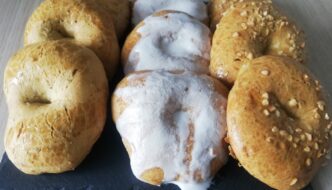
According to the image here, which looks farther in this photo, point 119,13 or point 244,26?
point 119,13

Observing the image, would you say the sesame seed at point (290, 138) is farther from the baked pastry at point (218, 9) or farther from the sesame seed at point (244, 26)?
the baked pastry at point (218, 9)

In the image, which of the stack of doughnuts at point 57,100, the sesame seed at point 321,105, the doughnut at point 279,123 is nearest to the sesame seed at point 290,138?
the doughnut at point 279,123

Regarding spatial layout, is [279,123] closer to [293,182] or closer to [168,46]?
[293,182]

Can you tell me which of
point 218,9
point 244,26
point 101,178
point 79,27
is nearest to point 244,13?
point 244,26

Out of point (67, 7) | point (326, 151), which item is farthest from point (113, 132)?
point (326, 151)

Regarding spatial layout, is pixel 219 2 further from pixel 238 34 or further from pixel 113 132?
pixel 113 132

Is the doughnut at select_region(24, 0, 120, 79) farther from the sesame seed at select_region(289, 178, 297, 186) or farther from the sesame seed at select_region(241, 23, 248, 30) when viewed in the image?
the sesame seed at select_region(289, 178, 297, 186)
